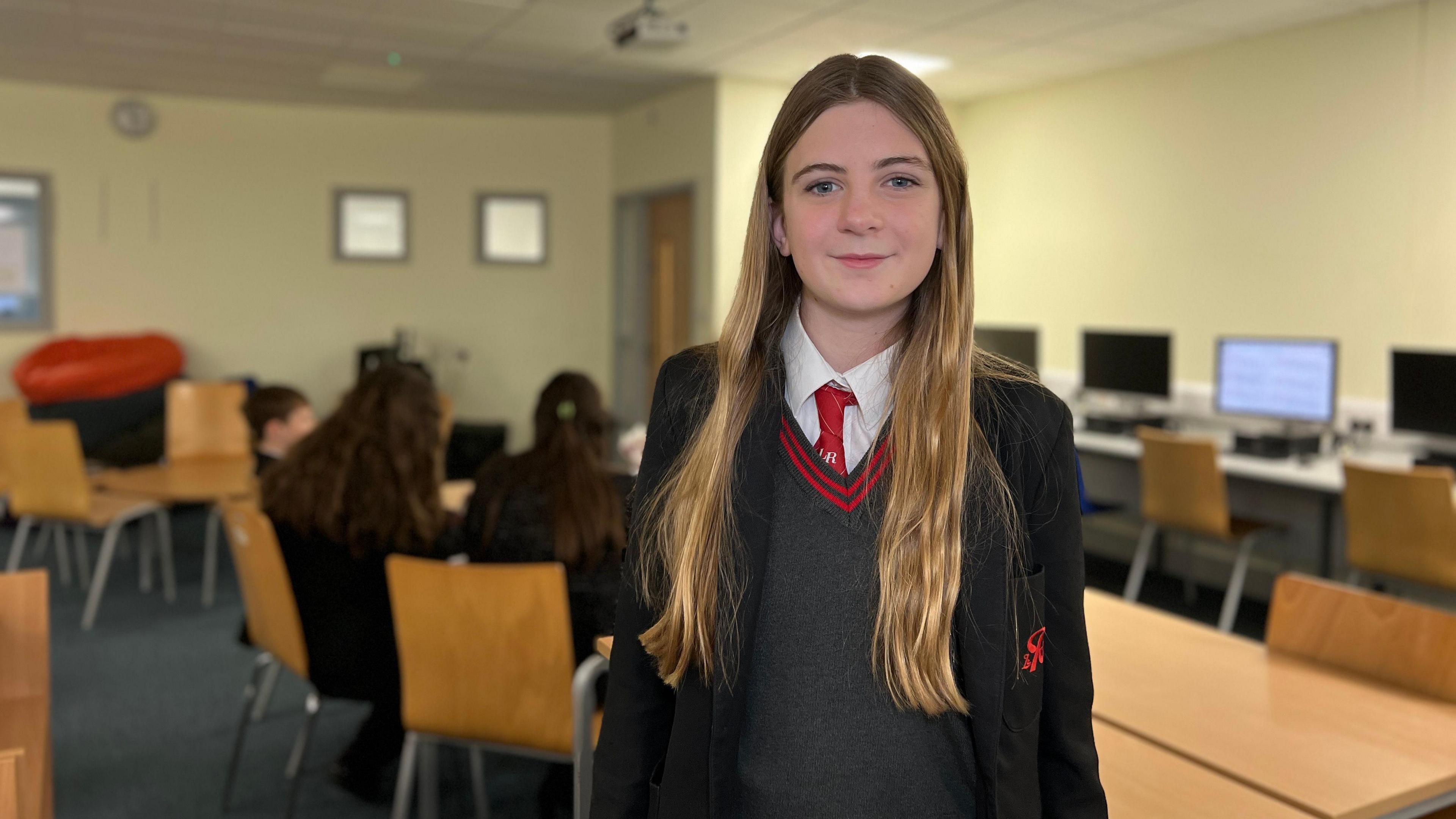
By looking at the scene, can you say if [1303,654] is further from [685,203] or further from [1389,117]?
[685,203]

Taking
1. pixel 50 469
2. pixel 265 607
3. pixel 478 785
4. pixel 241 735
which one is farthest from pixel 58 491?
pixel 478 785

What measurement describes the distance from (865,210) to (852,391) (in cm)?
19

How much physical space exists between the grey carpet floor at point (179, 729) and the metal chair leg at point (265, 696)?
1.3 inches

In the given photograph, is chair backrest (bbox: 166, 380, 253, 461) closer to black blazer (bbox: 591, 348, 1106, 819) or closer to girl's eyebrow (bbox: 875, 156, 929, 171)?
black blazer (bbox: 591, 348, 1106, 819)

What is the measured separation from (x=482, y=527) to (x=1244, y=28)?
14.2 feet

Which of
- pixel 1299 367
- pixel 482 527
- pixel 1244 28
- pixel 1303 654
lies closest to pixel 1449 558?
pixel 1299 367

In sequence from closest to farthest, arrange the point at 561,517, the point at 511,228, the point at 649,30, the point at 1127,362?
the point at 561,517 → the point at 649,30 → the point at 1127,362 → the point at 511,228

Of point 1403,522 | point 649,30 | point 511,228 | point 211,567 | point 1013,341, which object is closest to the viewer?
point 1403,522

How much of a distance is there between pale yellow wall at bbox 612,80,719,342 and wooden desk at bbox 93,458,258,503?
2.51 m

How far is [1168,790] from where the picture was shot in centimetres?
142

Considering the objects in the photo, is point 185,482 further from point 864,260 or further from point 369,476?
point 864,260

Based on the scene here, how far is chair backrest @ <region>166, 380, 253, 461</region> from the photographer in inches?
211

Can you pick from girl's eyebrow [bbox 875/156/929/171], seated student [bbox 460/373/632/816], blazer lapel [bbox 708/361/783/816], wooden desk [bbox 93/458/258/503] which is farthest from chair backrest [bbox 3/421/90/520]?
girl's eyebrow [bbox 875/156/929/171]

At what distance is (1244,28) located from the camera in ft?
16.6
